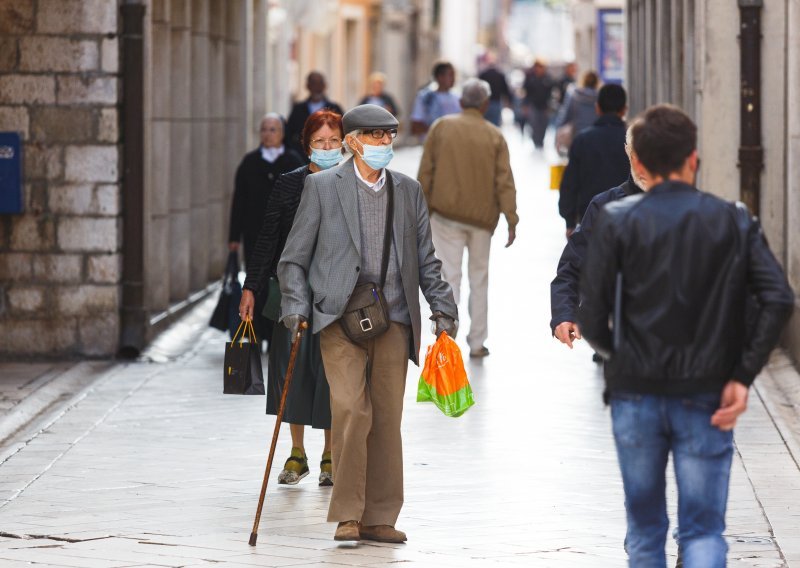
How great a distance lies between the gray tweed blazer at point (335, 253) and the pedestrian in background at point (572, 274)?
2.53ft

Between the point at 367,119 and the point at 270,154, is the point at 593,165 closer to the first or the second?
the point at 270,154

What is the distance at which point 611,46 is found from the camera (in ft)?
103

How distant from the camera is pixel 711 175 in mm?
13531

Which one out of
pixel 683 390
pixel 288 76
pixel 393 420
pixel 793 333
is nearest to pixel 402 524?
pixel 393 420

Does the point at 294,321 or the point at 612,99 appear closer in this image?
the point at 294,321

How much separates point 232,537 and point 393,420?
76 centimetres

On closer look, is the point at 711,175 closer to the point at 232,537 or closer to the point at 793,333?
the point at 793,333

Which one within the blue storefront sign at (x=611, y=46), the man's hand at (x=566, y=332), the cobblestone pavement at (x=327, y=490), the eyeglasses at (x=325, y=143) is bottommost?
the cobblestone pavement at (x=327, y=490)

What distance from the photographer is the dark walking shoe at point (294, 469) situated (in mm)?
8742

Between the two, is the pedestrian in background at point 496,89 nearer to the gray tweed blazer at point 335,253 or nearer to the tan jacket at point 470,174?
the tan jacket at point 470,174

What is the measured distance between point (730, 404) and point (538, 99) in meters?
35.2

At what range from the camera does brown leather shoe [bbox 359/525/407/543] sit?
7.44 metres

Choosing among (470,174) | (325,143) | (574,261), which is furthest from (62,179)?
(574,261)

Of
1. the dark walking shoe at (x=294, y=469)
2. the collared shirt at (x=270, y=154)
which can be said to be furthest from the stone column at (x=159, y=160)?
the dark walking shoe at (x=294, y=469)
